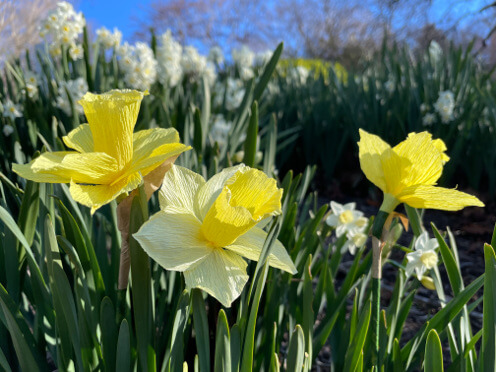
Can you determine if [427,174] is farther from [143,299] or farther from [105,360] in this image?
[105,360]

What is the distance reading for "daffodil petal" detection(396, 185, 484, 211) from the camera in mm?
583

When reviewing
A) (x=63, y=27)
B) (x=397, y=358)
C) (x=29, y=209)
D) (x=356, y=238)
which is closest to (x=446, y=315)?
(x=397, y=358)

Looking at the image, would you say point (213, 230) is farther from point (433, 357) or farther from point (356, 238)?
point (356, 238)

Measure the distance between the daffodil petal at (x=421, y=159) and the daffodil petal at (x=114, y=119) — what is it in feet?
1.18

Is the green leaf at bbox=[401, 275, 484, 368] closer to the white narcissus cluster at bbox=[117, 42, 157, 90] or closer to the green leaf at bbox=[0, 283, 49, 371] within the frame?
the green leaf at bbox=[0, 283, 49, 371]

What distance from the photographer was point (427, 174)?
0.61 meters

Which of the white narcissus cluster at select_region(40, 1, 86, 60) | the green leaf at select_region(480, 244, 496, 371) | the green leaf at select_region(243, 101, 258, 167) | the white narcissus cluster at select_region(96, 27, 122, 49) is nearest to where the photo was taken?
the green leaf at select_region(480, 244, 496, 371)

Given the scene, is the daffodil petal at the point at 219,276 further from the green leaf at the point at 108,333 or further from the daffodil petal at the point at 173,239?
the green leaf at the point at 108,333

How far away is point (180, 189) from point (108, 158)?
10cm

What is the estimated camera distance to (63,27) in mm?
1820

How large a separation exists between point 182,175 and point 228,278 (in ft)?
0.48

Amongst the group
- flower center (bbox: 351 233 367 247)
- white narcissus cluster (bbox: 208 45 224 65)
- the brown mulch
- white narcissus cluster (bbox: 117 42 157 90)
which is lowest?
the brown mulch

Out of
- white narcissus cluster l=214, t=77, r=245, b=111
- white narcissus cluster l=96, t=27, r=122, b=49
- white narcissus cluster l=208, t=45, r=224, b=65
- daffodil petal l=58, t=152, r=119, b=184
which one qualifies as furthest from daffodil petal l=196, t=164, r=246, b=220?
white narcissus cluster l=208, t=45, r=224, b=65

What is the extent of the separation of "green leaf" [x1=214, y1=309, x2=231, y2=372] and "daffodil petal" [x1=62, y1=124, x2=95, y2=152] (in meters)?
0.27
